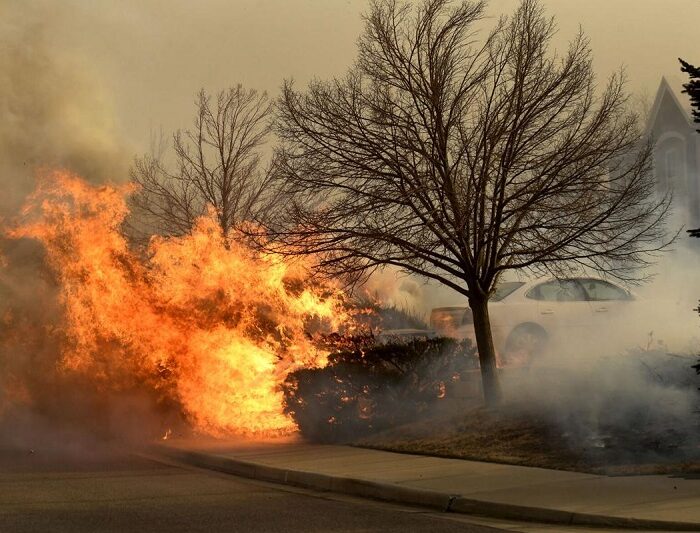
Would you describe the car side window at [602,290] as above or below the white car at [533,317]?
above

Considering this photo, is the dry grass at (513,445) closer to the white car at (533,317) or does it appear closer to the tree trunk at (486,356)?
the tree trunk at (486,356)

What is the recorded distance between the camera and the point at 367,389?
14.4 metres

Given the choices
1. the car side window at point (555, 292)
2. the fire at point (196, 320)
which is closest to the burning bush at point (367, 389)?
the fire at point (196, 320)

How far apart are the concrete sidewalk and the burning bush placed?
76cm

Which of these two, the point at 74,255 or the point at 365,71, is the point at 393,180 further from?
the point at 74,255

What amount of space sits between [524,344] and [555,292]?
3.54ft

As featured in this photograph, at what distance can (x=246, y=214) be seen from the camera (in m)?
24.2

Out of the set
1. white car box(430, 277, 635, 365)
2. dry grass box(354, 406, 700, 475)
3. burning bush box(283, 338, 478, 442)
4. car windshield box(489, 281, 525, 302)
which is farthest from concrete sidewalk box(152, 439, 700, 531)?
car windshield box(489, 281, 525, 302)

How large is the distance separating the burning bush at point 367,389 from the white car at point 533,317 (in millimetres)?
2596

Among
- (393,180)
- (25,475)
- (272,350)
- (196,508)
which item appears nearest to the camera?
(196,508)

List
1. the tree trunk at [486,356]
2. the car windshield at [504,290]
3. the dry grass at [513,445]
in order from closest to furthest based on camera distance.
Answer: the dry grass at [513,445] < the tree trunk at [486,356] < the car windshield at [504,290]

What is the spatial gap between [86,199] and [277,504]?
838cm

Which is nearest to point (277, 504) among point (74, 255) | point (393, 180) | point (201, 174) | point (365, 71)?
point (393, 180)

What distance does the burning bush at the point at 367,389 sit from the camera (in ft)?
47.3
